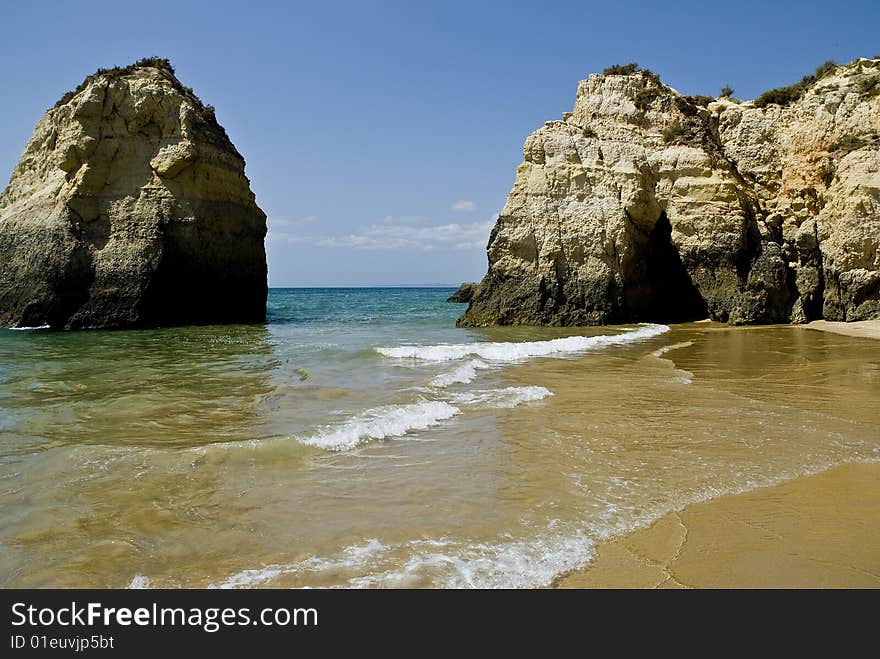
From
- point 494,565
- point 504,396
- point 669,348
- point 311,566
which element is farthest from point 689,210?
point 311,566

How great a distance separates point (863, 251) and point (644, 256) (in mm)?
6654

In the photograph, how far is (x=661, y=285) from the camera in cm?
2305

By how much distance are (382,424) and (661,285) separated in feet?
62.1

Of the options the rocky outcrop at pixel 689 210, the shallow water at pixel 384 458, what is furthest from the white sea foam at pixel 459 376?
the rocky outcrop at pixel 689 210

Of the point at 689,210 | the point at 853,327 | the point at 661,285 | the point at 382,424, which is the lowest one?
the point at 382,424

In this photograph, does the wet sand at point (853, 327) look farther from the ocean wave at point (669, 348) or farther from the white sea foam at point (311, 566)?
the white sea foam at point (311, 566)

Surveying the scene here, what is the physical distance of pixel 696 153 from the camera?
20.8 meters

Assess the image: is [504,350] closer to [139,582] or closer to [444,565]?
[444,565]

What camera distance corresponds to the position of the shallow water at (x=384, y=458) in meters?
3.58

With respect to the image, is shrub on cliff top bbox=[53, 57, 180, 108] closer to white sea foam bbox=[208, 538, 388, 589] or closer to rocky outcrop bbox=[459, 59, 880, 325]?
rocky outcrop bbox=[459, 59, 880, 325]

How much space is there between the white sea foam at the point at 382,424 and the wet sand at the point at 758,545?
328cm

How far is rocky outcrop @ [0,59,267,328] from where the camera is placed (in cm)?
2106

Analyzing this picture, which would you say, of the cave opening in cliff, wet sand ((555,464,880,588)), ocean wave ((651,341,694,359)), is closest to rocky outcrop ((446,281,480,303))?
the cave opening in cliff

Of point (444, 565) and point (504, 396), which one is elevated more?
point (504, 396)
